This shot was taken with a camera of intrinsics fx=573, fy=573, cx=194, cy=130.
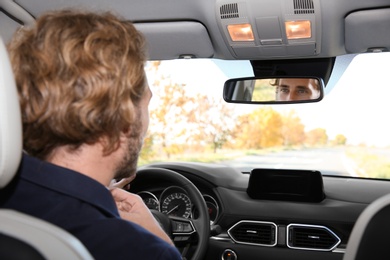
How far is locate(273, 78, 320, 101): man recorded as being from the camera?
4.35 m

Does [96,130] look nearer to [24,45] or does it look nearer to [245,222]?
[24,45]

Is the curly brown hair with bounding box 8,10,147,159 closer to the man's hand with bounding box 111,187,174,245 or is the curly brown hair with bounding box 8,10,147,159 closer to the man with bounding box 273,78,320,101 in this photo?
the man's hand with bounding box 111,187,174,245

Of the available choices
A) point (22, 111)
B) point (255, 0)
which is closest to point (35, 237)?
point (22, 111)

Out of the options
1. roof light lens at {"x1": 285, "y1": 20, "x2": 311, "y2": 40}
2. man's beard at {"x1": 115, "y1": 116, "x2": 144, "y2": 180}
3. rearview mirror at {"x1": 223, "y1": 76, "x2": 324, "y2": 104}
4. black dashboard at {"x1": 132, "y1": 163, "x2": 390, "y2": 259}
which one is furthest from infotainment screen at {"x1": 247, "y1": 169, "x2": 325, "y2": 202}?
man's beard at {"x1": 115, "y1": 116, "x2": 144, "y2": 180}

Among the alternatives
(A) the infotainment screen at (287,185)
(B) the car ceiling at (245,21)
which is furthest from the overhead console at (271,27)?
(A) the infotainment screen at (287,185)

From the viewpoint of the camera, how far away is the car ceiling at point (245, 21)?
3.55 meters

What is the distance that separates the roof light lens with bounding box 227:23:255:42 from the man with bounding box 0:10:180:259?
2.01 meters

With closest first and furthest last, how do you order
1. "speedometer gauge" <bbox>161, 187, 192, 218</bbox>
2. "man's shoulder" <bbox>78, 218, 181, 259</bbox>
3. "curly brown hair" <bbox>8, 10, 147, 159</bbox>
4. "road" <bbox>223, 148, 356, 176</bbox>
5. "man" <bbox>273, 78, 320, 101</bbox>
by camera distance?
"man's shoulder" <bbox>78, 218, 181, 259</bbox>
"curly brown hair" <bbox>8, 10, 147, 159</bbox>
"speedometer gauge" <bbox>161, 187, 192, 218</bbox>
"man" <bbox>273, 78, 320, 101</bbox>
"road" <bbox>223, 148, 356, 176</bbox>

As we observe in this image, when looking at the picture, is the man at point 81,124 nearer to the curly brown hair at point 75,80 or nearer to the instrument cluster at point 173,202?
the curly brown hair at point 75,80

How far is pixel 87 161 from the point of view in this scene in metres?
1.76

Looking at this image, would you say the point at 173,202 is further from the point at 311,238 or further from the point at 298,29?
the point at 298,29

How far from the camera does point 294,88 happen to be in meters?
4.44

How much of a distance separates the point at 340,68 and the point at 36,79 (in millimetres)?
3432

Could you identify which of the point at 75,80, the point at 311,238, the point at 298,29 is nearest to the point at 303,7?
the point at 298,29
